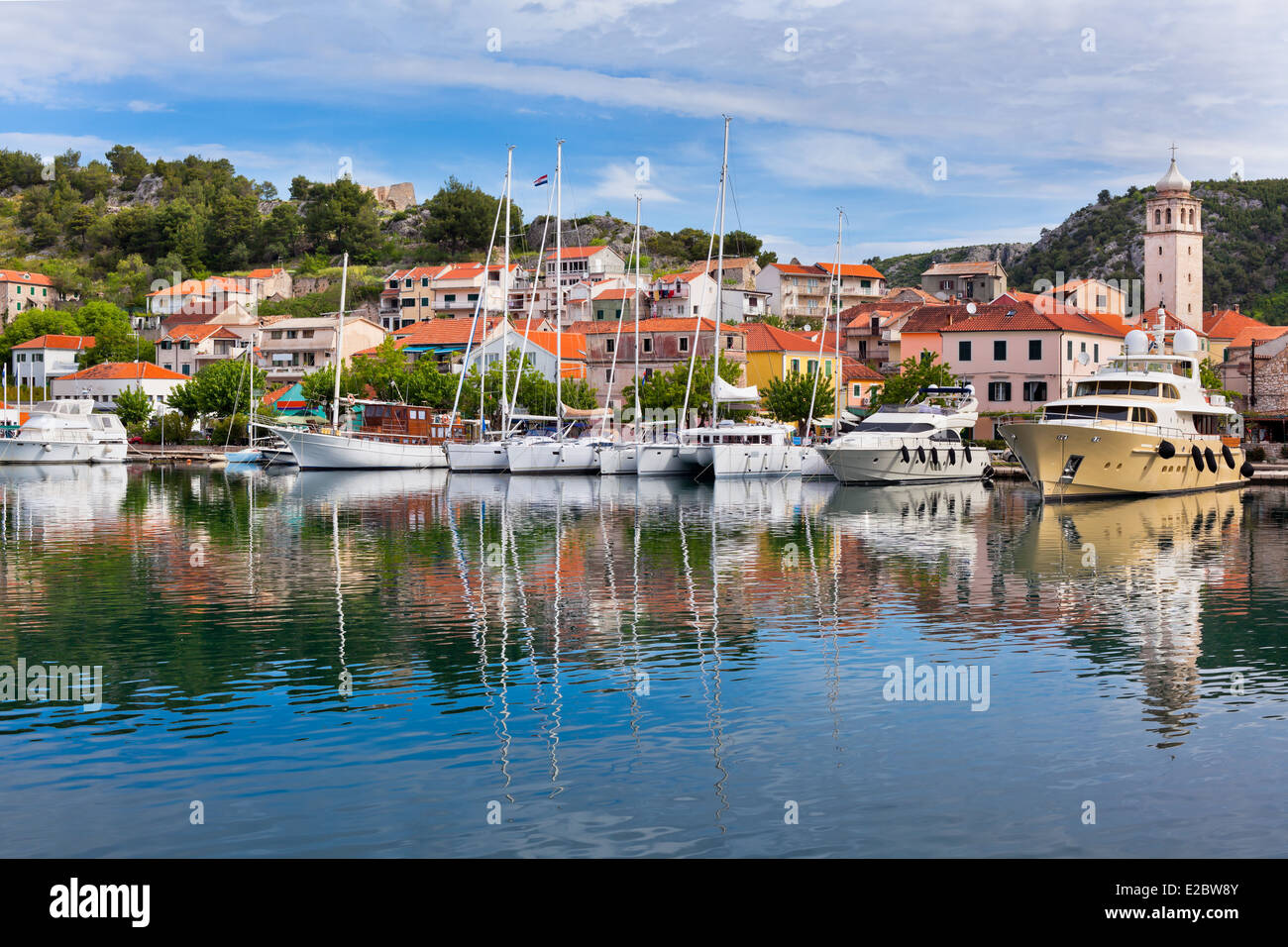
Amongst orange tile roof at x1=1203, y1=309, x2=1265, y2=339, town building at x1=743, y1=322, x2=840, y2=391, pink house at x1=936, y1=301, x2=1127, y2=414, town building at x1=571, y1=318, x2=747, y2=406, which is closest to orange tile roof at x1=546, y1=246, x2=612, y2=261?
town building at x1=571, y1=318, x2=747, y2=406

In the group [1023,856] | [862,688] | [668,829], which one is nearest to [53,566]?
[862,688]

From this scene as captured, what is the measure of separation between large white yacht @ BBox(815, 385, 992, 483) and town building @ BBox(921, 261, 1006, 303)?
72.7 meters

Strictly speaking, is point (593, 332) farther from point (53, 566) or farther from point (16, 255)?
point (16, 255)

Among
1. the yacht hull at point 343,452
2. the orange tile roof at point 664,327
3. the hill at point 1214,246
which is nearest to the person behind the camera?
the yacht hull at point 343,452

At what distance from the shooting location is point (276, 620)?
20.5 m

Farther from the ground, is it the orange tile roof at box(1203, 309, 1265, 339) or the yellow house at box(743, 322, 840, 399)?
the orange tile roof at box(1203, 309, 1265, 339)

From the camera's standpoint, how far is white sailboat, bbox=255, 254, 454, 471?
74688mm

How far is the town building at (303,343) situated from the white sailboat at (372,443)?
123ft

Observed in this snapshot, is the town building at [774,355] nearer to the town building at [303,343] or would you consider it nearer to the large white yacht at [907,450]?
the large white yacht at [907,450]

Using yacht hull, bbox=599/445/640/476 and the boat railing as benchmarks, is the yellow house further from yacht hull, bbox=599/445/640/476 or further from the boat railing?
the boat railing

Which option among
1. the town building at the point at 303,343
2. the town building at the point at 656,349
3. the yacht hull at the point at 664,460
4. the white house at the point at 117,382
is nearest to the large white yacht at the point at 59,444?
the white house at the point at 117,382

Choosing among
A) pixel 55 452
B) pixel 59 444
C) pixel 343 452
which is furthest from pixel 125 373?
pixel 343 452

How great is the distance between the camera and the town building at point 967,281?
445 ft
